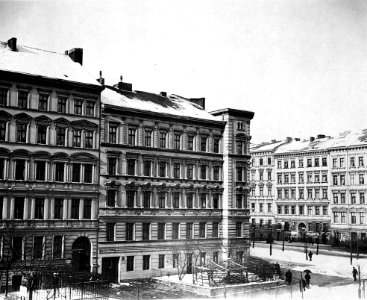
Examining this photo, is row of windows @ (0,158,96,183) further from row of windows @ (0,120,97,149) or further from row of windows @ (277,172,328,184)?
row of windows @ (277,172,328,184)

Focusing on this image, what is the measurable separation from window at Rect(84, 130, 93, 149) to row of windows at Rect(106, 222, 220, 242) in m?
6.59

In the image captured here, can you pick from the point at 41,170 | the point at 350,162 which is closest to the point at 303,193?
the point at 350,162

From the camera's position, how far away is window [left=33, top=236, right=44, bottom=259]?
37.1m

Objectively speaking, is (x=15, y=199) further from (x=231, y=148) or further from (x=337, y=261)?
(x=337, y=261)

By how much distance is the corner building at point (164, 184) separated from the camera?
139 ft

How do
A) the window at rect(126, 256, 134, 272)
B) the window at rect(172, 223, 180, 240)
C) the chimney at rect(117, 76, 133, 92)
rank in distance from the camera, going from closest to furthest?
the window at rect(126, 256, 134, 272)
the window at rect(172, 223, 180, 240)
the chimney at rect(117, 76, 133, 92)

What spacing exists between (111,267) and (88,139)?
10526mm

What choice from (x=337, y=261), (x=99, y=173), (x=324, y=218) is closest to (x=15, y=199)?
(x=99, y=173)

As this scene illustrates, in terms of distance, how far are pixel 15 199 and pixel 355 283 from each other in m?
27.1

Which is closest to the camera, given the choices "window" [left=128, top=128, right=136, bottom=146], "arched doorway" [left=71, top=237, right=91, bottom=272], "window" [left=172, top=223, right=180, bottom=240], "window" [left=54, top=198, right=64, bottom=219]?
"window" [left=54, top=198, right=64, bottom=219]

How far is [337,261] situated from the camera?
53906 mm

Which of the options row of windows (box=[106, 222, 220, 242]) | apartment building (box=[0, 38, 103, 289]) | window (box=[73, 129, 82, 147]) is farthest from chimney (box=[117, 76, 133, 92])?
row of windows (box=[106, 222, 220, 242])

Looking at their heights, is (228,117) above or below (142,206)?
above

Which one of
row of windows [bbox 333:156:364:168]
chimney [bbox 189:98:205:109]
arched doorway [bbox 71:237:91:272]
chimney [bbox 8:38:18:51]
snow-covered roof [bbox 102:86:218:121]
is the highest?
chimney [bbox 8:38:18:51]
